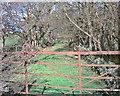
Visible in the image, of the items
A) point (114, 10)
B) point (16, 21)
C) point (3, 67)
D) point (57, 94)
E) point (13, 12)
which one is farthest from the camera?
point (16, 21)

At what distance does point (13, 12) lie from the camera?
5426mm

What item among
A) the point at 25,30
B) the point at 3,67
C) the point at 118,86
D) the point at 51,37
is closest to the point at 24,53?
the point at 3,67

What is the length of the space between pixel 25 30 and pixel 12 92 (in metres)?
4.61

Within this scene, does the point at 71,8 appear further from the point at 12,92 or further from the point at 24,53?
the point at 12,92

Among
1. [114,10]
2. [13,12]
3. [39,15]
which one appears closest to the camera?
[114,10]

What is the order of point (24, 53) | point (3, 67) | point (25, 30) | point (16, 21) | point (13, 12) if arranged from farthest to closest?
point (25, 30) < point (16, 21) < point (13, 12) < point (3, 67) < point (24, 53)

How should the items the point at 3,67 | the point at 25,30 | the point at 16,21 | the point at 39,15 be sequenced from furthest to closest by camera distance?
the point at 39,15, the point at 25,30, the point at 16,21, the point at 3,67

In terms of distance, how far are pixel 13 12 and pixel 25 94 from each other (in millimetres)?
4118

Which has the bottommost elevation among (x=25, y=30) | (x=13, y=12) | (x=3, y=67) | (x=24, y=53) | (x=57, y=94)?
(x=57, y=94)

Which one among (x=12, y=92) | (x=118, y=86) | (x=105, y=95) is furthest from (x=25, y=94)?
(x=118, y=86)

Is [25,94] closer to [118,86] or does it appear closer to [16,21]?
[118,86]

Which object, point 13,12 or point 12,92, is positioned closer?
point 12,92

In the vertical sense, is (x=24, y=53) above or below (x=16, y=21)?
below

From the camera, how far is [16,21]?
5836 mm
